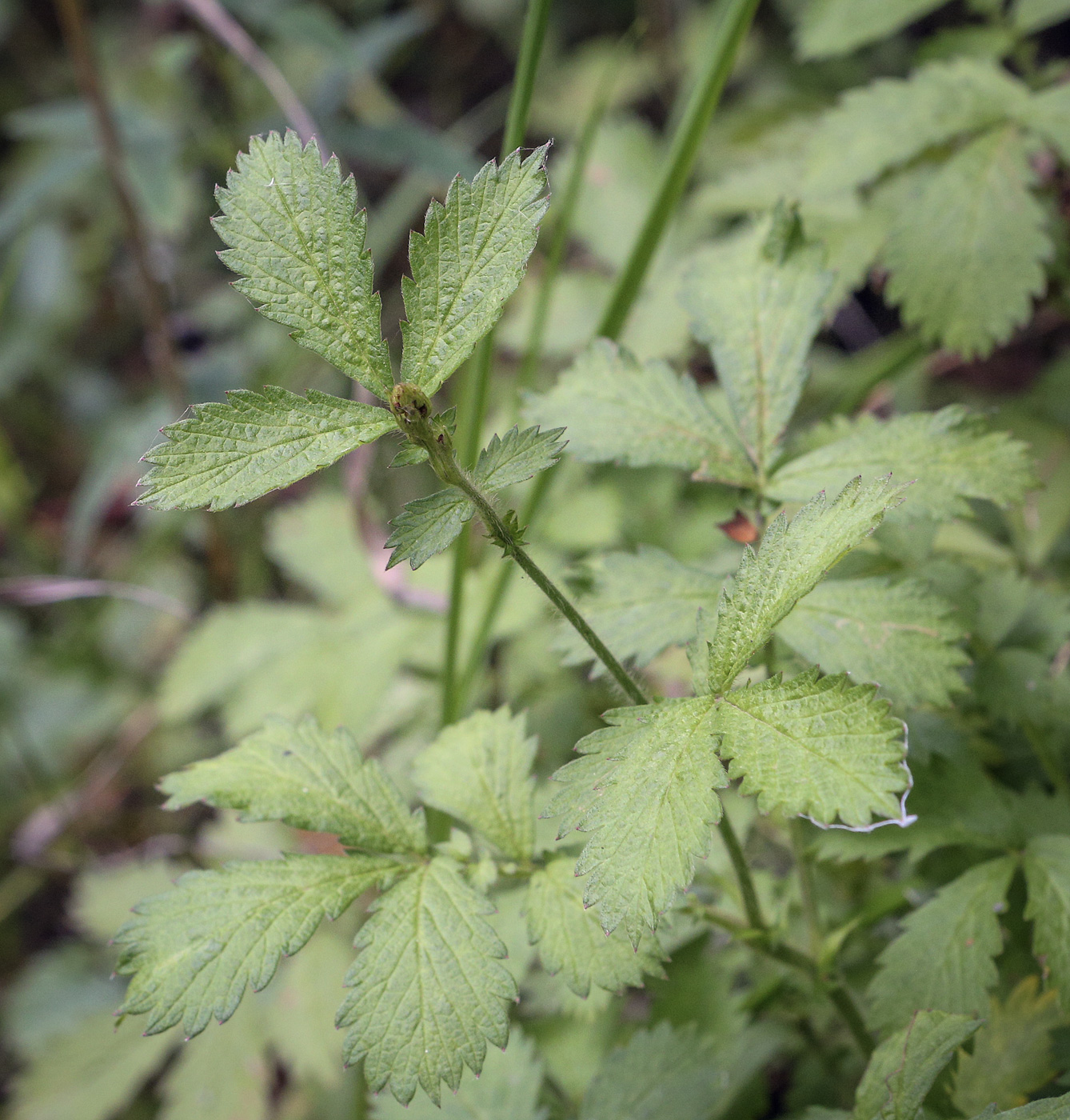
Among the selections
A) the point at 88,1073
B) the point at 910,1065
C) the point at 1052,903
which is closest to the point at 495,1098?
the point at 910,1065

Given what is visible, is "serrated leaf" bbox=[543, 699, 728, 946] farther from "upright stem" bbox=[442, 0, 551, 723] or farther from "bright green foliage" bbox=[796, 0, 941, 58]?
"bright green foliage" bbox=[796, 0, 941, 58]

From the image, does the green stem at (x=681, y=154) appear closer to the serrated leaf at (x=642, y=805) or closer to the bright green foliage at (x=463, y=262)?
the bright green foliage at (x=463, y=262)

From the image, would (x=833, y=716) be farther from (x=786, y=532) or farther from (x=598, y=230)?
(x=598, y=230)

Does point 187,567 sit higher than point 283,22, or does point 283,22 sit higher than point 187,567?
point 283,22

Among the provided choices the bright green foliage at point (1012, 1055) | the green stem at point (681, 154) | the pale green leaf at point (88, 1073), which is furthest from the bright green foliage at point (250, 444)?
the pale green leaf at point (88, 1073)

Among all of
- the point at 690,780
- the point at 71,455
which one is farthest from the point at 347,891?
the point at 71,455

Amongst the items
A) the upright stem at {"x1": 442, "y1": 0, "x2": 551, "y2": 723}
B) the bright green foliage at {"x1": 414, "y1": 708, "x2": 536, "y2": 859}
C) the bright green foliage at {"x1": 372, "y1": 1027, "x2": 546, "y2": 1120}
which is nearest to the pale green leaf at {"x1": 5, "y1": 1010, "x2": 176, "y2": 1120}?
the bright green foliage at {"x1": 372, "y1": 1027, "x2": 546, "y2": 1120}

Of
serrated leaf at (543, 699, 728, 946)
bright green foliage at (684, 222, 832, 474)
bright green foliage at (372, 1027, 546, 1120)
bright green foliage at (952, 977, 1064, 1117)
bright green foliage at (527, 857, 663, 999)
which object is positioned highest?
bright green foliage at (684, 222, 832, 474)

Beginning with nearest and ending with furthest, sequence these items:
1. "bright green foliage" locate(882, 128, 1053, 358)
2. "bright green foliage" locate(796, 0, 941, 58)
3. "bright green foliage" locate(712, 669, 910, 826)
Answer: "bright green foliage" locate(712, 669, 910, 826) < "bright green foliage" locate(882, 128, 1053, 358) < "bright green foliage" locate(796, 0, 941, 58)
